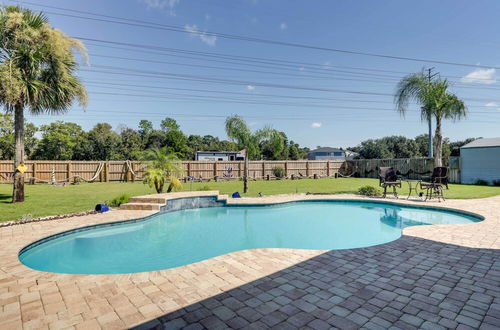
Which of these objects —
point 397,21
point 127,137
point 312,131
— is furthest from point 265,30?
point 127,137

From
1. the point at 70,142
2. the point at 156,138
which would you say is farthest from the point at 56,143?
the point at 156,138

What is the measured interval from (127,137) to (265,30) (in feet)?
84.7

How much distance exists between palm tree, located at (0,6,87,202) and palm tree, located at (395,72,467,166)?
52.4 ft

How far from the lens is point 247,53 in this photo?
1838 centimetres

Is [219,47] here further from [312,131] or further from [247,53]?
[312,131]

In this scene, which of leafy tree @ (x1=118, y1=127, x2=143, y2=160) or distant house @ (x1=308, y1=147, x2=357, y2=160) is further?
distant house @ (x1=308, y1=147, x2=357, y2=160)

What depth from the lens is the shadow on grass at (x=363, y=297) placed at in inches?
86.1

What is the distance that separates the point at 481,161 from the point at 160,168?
17.6 m

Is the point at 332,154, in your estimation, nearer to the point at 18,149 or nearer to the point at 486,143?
the point at 486,143

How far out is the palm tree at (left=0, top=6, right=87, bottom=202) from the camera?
7695 millimetres

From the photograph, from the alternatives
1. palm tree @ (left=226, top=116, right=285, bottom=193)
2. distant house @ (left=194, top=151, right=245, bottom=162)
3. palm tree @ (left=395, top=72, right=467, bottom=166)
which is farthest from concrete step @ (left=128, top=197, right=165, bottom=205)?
distant house @ (left=194, top=151, right=245, bottom=162)

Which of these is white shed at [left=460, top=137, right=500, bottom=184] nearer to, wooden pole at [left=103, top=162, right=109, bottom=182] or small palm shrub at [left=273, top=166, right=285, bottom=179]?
small palm shrub at [left=273, top=166, right=285, bottom=179]

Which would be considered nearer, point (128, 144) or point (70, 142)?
point (70, 142)

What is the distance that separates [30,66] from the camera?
26.2ft
